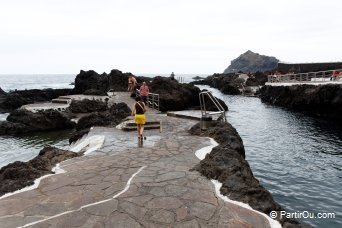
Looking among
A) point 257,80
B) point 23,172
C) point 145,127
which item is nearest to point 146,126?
point 145,127

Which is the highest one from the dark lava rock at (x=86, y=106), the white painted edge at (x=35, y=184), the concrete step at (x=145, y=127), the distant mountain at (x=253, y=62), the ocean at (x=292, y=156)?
the distant mountain at (x=253, y=62)

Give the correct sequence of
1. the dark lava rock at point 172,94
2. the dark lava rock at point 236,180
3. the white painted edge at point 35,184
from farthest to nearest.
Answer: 1. the dark lava rock at point 172,94
2. the white painted edge at point 35,184
3. the dark lava rock at point 236,180

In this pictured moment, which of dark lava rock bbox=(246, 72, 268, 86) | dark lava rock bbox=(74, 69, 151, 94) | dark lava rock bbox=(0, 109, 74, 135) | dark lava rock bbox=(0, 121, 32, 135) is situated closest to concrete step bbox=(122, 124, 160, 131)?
dark lava rock bbox=(0, 109, 74, 135)

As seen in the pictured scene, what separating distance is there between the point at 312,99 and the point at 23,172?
34393 millimetres

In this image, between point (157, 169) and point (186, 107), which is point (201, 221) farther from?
point (186, 107)

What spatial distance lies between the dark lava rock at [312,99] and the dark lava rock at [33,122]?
2596 centimetres

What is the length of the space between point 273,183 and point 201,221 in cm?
906

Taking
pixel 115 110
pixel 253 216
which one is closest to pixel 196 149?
pixel 253 216

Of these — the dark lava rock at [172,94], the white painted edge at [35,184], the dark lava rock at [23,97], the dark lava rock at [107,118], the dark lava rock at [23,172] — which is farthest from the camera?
the dark lava rock at [23,97]

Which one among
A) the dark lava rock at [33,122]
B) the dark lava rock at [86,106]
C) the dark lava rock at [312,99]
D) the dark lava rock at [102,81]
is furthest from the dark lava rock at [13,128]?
the dark lava rock at [312,99]

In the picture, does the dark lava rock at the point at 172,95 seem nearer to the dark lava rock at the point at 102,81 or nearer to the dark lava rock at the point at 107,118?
the dark lava rock at the point at 102,81

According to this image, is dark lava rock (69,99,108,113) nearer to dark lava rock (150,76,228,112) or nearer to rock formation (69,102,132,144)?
dark lava rock (150,76,228,112)

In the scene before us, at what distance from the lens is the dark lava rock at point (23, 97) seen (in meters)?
43.4

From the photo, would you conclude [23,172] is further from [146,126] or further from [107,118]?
[107,118]
